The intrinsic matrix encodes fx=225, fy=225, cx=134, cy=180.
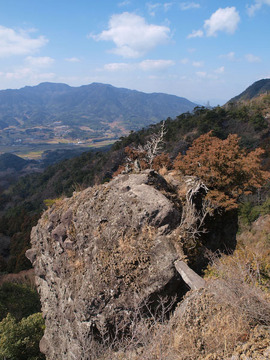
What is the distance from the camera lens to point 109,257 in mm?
5352

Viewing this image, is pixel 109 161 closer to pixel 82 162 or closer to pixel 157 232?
pixel 82 162

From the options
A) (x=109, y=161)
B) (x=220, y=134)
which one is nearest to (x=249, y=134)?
(x=220, y=134)

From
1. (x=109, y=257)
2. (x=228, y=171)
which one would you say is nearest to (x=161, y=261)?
(x=109, y=257)

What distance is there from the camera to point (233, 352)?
11.0ft

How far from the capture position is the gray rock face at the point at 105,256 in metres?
5.07

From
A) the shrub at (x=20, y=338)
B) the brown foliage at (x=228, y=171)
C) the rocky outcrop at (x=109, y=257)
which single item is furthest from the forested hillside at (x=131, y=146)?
the rocky outcrop at (x=109, y=257)

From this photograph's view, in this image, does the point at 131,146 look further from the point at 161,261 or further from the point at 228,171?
the point at 161,261

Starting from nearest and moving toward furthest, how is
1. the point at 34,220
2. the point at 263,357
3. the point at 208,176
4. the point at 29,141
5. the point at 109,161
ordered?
the point at 263,357 < the point at 208,176 < the point at 34,220 < the point at 109,161 < the point at 29,141

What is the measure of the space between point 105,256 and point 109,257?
0.40 ft

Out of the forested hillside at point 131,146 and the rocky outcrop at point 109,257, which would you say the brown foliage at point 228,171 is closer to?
the rocky outcrop at point 109,257

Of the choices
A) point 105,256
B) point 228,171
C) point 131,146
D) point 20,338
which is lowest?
point 20,338

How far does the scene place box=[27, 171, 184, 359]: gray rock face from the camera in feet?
16.6

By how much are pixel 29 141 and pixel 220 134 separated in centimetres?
16821

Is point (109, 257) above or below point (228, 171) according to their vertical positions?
below
